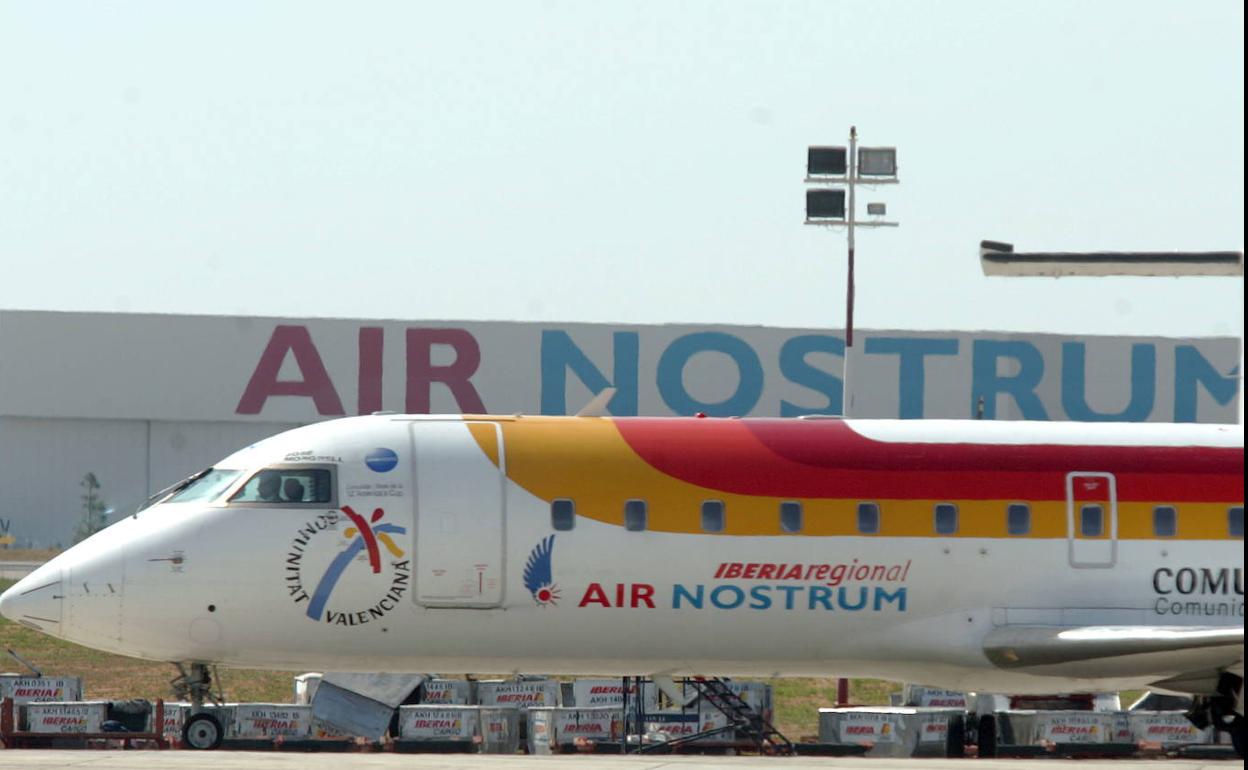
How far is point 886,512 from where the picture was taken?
70.8 ft

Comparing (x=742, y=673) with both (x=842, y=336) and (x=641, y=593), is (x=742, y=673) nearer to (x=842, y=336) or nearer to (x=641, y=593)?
(x=641, y=593)

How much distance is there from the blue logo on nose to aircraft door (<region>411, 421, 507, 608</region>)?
11.5 inches

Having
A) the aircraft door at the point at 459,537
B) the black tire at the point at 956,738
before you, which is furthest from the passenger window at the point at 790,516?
the black tire at the point at 956,738

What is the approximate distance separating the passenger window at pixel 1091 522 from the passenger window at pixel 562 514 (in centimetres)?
553

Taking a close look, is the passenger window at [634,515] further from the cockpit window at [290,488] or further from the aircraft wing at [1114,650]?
the aircraft wing at [1114,650]

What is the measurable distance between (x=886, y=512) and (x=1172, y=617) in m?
3.43

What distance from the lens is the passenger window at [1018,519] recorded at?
2180 centimetres

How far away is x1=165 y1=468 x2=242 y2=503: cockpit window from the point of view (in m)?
21.3

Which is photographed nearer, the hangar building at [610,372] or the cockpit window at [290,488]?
the cockpit window at [290,488]

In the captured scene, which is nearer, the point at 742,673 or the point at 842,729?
the point at 742,673

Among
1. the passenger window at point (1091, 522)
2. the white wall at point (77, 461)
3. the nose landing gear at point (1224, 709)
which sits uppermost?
the white wall at point (77, 461)

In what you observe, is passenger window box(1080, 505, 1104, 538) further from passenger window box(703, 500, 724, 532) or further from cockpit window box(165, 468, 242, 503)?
cockpit window box(165, 468, 242, 503)

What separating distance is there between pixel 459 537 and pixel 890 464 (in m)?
4.69

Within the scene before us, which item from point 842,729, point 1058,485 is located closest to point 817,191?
point 842,729
